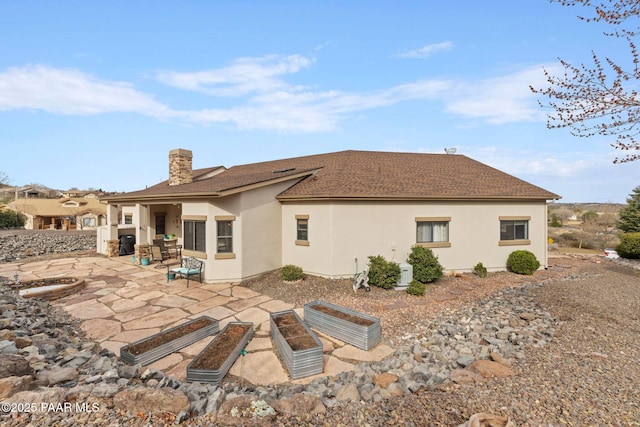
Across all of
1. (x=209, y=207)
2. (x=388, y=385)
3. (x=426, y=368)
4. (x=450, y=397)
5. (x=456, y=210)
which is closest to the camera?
(x=450, y=397)

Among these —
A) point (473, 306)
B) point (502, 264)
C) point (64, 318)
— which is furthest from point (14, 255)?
point (502, 264)

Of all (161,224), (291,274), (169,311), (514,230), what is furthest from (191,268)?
(514,230)

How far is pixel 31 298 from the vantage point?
845 centimetres

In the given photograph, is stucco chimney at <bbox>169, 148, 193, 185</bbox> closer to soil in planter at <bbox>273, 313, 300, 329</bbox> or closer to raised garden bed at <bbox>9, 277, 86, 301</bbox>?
raised garden bed at <bbox>9, 277, 86, 301</bbox>

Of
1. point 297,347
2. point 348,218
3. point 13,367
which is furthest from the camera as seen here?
point 348,218

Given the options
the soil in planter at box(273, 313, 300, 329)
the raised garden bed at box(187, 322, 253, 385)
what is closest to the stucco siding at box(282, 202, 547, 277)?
the soil in planter at box(273, 313, 300, 329)

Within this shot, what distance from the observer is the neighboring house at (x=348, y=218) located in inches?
422

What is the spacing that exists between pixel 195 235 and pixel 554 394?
36.0ft

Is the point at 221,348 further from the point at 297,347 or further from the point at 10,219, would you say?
the point at 10,219

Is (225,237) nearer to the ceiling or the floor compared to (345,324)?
nearer to the ceiling

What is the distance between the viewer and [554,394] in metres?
4.01

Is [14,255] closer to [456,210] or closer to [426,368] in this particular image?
[426,368]

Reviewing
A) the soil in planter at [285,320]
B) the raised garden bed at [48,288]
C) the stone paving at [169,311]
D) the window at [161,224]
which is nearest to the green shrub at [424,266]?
the stone paving at [169,311]

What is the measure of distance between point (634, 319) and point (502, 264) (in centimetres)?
605
